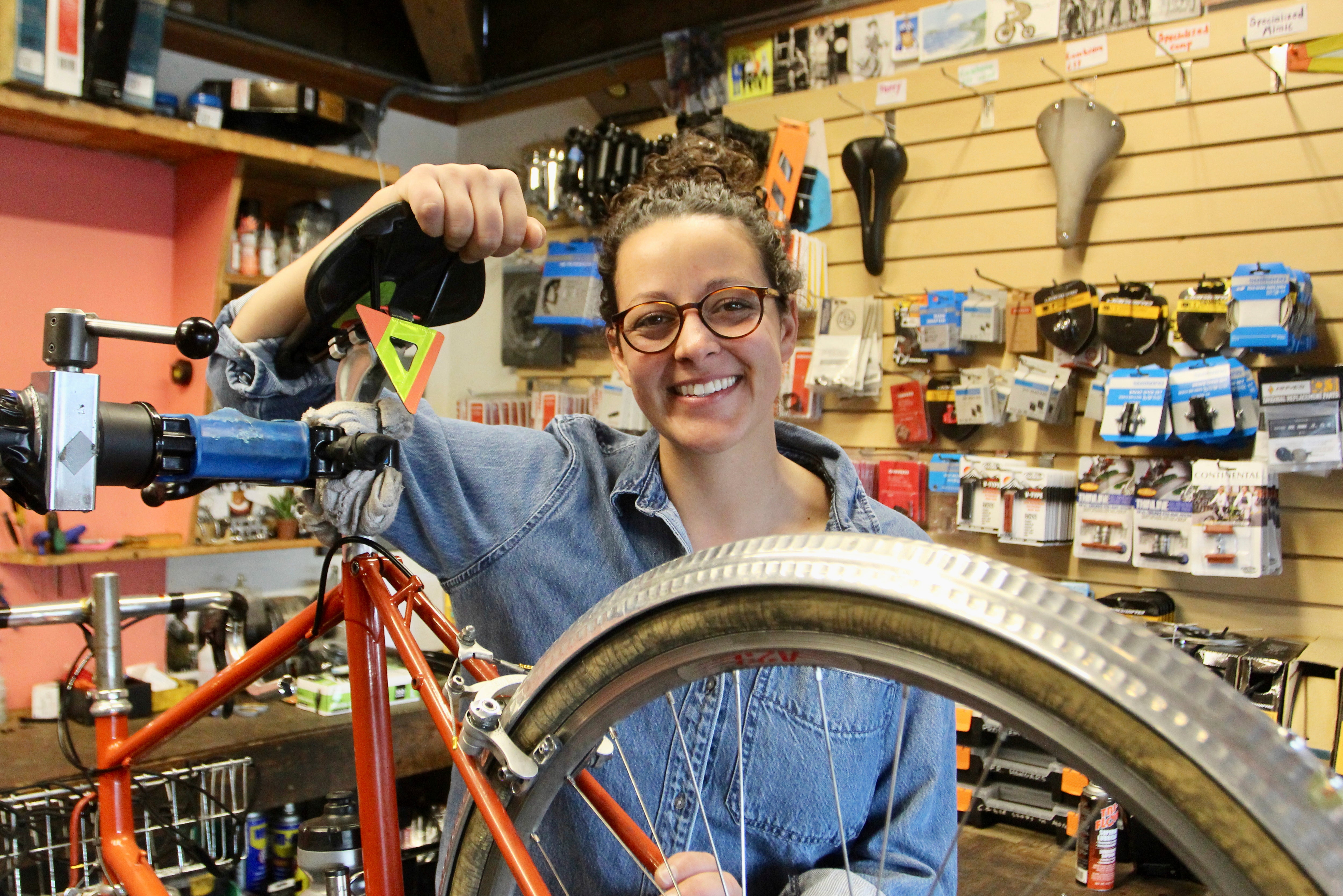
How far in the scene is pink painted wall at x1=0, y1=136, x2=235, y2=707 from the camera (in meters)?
2.63

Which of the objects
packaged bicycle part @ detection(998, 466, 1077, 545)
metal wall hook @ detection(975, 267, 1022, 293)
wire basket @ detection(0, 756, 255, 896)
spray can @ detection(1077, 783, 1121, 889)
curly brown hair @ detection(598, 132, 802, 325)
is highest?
metal wall hook @ detection(975, 267, 1022, 293)

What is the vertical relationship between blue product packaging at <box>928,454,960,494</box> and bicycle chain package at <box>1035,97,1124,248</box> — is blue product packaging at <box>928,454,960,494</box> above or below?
below

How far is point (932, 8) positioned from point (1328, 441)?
155 centimetres

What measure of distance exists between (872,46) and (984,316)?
92 cm

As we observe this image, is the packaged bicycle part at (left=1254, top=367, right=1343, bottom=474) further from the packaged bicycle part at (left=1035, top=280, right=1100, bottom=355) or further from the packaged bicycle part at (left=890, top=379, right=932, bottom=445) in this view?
the packaged bicycle part at (left=890, top=379, right=932, bottom=445)

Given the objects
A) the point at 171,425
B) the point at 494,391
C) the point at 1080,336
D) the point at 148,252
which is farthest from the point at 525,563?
the point at 494,391

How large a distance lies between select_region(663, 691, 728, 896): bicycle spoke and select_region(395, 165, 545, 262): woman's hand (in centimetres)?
45

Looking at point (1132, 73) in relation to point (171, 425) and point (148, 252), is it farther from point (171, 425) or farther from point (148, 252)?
point (148, 252)

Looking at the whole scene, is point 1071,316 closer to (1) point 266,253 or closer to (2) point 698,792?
(2) point 698,792

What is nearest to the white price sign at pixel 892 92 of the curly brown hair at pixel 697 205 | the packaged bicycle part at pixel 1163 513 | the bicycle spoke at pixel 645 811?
the packaged bicycle part at pixel 1163 513

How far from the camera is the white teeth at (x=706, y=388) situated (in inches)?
42.0

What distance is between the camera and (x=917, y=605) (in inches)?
19.6

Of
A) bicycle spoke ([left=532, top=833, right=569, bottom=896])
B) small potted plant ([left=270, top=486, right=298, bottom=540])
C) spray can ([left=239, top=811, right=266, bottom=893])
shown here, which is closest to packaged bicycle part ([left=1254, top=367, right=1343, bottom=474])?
bicycle spoke ([left=532, top=833, right=569, bottom=896])

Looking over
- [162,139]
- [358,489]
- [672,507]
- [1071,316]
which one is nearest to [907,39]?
[1071,316]
